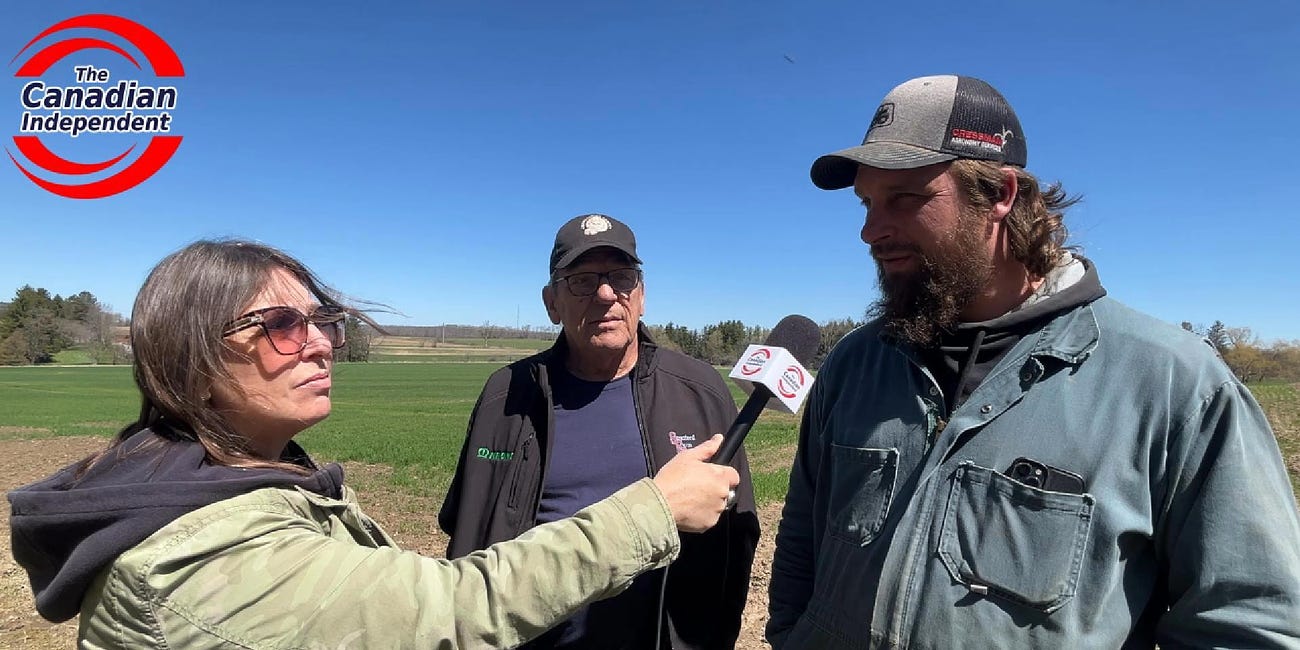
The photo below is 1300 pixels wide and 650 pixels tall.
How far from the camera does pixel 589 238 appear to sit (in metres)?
3.38

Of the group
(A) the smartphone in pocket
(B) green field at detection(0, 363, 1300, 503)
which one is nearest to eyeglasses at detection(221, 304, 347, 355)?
(A) the smartphone in pocket

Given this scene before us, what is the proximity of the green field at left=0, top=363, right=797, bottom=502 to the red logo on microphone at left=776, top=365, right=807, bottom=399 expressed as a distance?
7.26ft

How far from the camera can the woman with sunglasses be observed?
1.35m

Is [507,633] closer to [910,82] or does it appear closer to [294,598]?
[294,598]

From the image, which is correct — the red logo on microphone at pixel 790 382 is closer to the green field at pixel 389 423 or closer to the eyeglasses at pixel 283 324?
the eyeglasses at pixel 283 324

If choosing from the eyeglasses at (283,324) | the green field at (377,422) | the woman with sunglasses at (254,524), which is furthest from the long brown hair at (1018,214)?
the green field at (377,422)

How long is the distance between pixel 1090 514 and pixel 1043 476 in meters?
0.13

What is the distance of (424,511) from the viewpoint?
13.4m

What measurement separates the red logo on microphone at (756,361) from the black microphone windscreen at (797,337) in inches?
4.9

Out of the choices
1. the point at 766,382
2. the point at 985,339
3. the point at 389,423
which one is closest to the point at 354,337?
the point at 766,382

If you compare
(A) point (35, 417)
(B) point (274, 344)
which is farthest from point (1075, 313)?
(A) point (35, 417)

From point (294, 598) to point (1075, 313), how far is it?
211 cm

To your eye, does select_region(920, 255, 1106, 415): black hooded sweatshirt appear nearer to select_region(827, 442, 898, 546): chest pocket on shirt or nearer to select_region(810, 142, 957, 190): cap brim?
select_region(827, 442, 898, 546): chest pocket on shirt

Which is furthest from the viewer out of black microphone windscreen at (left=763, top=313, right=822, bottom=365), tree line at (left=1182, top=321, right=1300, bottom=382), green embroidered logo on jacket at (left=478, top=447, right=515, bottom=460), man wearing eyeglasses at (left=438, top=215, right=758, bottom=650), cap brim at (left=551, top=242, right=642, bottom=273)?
tree line at (left=1182, top=321, right=1300, bottom=382)
